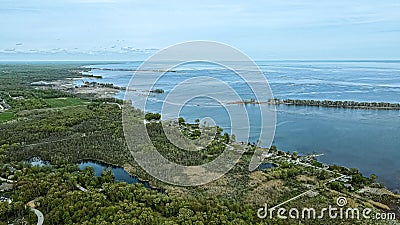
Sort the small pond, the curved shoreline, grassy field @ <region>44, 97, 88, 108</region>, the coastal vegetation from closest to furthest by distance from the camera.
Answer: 1. the coastal vegetation
2. the small pond
3. the curved shoreline
4. grassy field @ <region>44, 97, 88, 108</region>

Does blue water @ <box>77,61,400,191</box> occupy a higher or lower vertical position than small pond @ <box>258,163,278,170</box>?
higher

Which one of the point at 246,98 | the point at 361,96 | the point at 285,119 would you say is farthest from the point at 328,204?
the point at 361,96

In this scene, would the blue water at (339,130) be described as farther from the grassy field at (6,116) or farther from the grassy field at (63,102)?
the grassy field at (6,116)

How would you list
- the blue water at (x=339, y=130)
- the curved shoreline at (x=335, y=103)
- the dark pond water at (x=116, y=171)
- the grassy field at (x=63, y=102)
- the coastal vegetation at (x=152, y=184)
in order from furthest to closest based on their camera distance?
1. the grassy field at (x=63, y=102)
2. the curved shoreline at (x=335, y=103)
3. the blue water at (x=339, y=130)
4. the dark pond water at (x=116, y=171)
5. the coastal vegetation at (x=152, y=184)

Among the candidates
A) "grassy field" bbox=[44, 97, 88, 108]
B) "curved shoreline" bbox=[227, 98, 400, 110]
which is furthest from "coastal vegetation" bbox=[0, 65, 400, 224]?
"curved shoreline" bbox=[227, 98, 400, 110]

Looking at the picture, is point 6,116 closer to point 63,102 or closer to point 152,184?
point 63,102

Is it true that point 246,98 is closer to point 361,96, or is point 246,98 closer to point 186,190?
point 361,96

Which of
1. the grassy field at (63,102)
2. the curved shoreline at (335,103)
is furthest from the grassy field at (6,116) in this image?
the curved shoreline at (335,103)

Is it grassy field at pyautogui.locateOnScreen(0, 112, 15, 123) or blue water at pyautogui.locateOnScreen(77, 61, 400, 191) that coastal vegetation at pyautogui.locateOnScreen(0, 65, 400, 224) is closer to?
blue water at pyautogui.locateOnScreen(77, 61, 400, 191)
